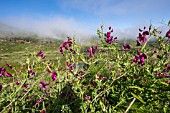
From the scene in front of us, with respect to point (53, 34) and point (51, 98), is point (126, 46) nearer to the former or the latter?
point (51, 98)

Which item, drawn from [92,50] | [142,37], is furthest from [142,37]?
[92,50]

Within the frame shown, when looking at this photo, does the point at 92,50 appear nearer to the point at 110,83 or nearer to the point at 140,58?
the point at 110,83

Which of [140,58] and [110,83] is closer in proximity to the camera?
[140,58]

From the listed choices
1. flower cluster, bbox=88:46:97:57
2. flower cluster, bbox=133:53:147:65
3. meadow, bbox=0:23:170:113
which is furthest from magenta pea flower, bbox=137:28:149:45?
flower cluster, bbox=88:46:97:57

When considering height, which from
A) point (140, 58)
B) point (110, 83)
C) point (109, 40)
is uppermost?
point (109, 40)

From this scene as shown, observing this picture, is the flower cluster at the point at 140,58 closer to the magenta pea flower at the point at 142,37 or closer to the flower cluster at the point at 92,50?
the magenta pea flower at the point at 142,37

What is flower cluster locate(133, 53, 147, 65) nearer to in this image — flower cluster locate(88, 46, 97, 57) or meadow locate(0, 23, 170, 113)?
meadow locate(0, 23, 170, 113)

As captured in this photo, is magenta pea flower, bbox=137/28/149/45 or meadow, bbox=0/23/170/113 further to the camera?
magenta pea flower, bbox=137/28/149/45

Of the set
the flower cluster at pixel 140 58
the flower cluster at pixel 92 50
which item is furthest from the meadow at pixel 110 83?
the flower cluster at pixel 92 50

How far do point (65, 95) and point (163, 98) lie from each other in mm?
956

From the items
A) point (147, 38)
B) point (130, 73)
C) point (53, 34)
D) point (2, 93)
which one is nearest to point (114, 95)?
point (130, 73)

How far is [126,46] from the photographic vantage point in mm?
2293

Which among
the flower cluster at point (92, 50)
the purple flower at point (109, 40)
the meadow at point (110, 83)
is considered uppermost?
the purple flower at point (109, 40)

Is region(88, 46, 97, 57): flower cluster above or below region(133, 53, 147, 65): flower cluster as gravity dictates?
above
